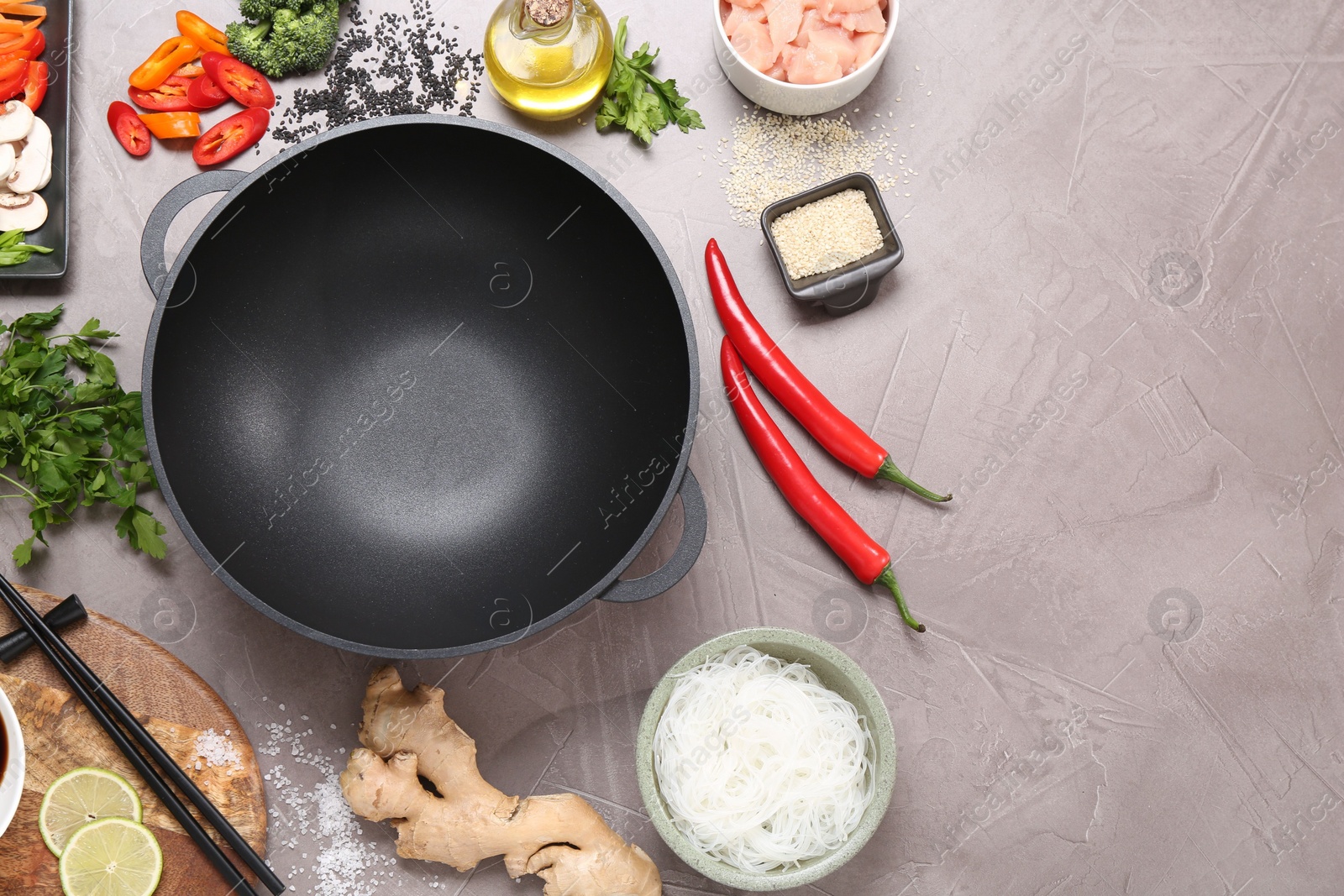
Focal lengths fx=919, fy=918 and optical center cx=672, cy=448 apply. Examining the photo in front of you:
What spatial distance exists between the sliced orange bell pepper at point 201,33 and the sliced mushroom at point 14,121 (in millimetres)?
296

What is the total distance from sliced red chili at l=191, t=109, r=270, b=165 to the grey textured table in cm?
6

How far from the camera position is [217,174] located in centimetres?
138

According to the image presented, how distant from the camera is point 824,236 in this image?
63.9 inches

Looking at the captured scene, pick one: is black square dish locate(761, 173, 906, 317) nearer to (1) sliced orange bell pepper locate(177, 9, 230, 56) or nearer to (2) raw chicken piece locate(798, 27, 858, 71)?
(2) raw chicken piece locate(798, 27, 858, 71)

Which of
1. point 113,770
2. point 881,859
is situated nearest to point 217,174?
point 113,770

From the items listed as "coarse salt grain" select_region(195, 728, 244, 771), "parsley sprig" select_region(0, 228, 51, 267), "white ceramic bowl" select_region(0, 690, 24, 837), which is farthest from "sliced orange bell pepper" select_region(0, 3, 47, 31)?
"coarse salt grain" select_region(195, 728, 244, 771)

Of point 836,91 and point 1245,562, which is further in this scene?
point 1245,562

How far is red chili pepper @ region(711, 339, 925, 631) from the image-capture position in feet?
5.24

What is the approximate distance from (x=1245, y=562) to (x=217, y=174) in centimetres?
190

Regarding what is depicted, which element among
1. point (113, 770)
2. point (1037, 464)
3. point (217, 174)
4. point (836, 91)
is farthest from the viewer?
point (1037, 464)

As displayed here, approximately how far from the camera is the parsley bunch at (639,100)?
1.64 meters

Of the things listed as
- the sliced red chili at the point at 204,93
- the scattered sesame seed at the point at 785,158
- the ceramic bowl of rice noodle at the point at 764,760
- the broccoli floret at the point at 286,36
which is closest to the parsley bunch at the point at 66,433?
the sliced red chili at the point at 204,93

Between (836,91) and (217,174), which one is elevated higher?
(836,91)

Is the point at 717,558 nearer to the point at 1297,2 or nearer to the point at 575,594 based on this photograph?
the point at 575,594
